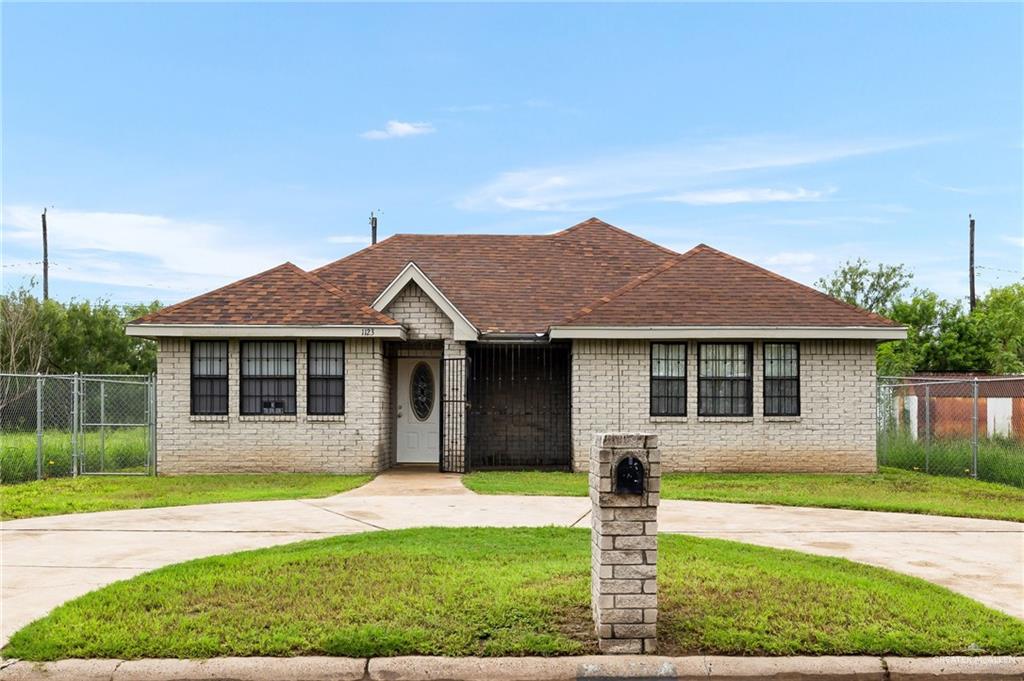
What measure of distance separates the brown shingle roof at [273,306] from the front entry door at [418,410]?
216 centimetres

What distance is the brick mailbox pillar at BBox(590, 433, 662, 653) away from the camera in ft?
21.5

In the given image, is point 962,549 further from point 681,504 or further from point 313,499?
point 313,499

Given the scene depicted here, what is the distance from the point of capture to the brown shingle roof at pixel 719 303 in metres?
19.3

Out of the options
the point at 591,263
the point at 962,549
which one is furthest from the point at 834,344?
the point at 962,549

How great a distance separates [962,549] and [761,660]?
16.6 feet

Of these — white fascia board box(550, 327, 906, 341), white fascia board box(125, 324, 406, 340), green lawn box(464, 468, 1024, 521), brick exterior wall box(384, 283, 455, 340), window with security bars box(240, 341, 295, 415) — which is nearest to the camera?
green lawn box(464, 468, 1024, 521)

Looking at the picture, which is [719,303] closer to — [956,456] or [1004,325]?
[956,456]

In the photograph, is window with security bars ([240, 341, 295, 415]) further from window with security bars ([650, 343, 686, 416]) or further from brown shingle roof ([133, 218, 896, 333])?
window with security bars ([650, 343, 686, 416])

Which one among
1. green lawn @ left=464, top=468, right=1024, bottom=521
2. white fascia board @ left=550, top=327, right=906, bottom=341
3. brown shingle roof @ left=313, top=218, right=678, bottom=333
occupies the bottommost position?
green lawn @ left=464, top=468, right=1024, bottom=521

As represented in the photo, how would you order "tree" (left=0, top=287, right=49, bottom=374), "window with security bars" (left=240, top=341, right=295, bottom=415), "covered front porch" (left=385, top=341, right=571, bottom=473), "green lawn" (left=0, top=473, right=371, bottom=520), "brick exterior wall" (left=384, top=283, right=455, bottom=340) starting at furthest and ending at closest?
"tree" (left=0, top=287, right=49, bottom=374), "covered front porch" (left=385, top=341, right=571, bottom=473), "brick exterior wall" (left=384, top=283, right=455, bottom=340), "window with security bars" (left=240, top=341, right=295, bottom=415), "green lawn" (left=0, top=473, right=371, bottom=520)

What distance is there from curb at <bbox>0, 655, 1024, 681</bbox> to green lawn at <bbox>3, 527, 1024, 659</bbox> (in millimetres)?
126

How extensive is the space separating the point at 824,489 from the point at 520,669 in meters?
11.4

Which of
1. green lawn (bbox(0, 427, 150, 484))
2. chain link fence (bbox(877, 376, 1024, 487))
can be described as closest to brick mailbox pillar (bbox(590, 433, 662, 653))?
chain link fence (bbox(877, 376, 1024, 487))

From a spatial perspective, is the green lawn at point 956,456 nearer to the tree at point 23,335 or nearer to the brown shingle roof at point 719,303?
the brown shingle roof at point 719,303
